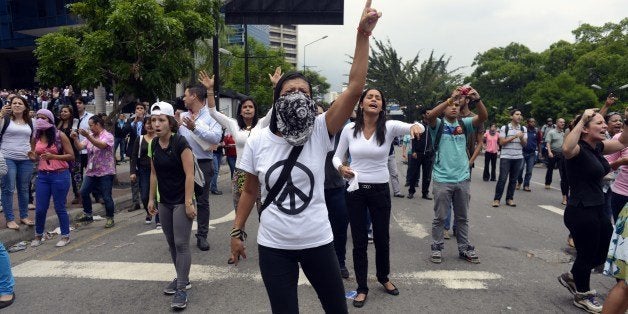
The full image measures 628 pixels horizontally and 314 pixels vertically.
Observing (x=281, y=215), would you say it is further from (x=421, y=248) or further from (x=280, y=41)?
(x=280, y=41)

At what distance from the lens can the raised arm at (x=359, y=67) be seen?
242 centimetres

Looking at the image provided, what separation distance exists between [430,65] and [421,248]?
37.6 metres

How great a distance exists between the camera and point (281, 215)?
2.61 m

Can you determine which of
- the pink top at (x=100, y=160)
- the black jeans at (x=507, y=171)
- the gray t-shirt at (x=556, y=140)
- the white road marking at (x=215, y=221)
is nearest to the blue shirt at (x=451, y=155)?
the white road marking at (x=215, y=221)

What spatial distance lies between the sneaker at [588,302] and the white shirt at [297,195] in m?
2.97

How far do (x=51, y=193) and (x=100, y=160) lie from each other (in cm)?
110

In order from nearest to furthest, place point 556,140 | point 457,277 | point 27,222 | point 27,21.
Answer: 1. point 457,277
2. point 27,222
3. point 556,140
4. point 27,21

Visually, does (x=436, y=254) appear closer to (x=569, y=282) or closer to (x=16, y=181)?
(x=569, y=282)

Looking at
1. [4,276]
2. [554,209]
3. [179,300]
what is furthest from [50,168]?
→ [554,209]

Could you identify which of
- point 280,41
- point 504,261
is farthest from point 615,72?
point 280,41

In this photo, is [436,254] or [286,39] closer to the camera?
[436,254]

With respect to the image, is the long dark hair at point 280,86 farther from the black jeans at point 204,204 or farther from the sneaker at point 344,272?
the black jeans at point 204,204

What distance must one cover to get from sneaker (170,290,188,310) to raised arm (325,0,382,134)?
102 inches

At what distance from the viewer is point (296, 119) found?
2.54 m
